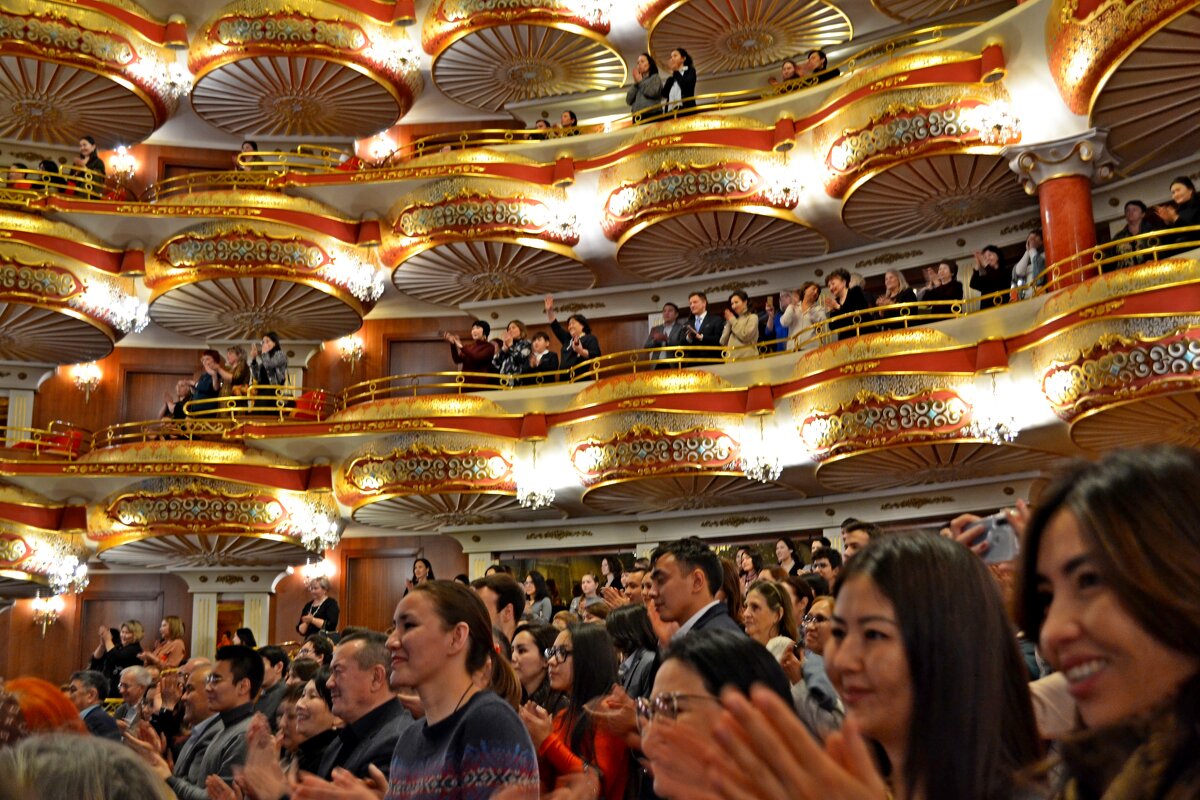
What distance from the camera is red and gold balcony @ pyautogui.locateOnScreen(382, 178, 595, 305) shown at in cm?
1290

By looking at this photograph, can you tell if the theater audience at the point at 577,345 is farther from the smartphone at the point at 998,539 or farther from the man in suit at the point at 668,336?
the smartphone at the point at 998,539

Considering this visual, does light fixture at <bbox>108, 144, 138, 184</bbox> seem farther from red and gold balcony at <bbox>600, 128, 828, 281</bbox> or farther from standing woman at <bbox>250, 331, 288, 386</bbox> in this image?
red and gold balcony at <bbox>600, 128, 828, 281</bbox>

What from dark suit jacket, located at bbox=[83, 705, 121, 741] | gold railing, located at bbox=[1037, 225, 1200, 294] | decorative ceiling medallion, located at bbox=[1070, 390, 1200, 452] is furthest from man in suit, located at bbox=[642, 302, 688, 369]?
dark suit jacket, located at bbox=[83, 705, 121, 741]

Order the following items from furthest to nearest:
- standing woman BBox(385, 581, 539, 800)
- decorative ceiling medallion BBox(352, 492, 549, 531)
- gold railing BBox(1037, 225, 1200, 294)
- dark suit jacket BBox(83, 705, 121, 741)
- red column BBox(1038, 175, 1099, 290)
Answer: decorative ceiling medallion BBox(352, 492, 549, 531) → red column BBox(1038, 175, 1099, 290) → gold railing BBox(1037, 225, 1200, 294) → dark suit jacket BBox(83, 705, 121, 741) → standing woman BBox(385, 581, 539, 800)

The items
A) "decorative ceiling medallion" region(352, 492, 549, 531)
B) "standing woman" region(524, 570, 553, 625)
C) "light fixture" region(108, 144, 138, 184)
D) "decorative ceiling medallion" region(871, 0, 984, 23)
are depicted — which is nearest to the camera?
"standing woman" region(524, 570, 553, 625)

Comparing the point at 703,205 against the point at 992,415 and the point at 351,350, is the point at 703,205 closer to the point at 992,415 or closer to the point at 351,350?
the point at 992,415

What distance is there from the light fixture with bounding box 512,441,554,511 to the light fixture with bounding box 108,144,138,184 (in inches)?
304

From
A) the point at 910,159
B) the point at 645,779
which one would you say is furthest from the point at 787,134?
the point at 645,779

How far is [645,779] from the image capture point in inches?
118

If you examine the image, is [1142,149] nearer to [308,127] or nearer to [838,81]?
[838,81]

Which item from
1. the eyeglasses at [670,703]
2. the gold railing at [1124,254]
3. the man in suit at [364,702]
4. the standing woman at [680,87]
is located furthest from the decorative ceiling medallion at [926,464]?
Result: the eyeglasses at [670,703]

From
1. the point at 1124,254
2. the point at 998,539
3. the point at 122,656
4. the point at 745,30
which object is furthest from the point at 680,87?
the point at 998,539

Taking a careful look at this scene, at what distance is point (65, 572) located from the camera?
12.2 metres

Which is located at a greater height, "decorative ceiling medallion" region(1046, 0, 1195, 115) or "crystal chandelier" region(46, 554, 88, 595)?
"decorative ceiling medallion" region(1046, 0, 1195, 115)
